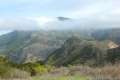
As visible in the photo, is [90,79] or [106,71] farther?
[106,71]

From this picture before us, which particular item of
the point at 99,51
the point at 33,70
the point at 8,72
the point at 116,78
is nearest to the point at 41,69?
the point at 33,70

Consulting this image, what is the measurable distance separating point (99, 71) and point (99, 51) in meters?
139

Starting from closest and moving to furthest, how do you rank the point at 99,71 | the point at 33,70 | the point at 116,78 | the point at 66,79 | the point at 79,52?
the point at 116,78 → the point at 66,79 → the point at 99,71 → the point at 33,70 → the point at 79,52

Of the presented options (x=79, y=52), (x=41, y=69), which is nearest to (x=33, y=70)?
(x=41, y=69)

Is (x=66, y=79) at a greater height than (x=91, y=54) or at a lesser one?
greater

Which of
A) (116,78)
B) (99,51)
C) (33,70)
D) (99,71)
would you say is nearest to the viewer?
(116,78)

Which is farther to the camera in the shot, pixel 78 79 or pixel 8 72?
pixel 8 72

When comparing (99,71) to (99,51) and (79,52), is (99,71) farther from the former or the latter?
(79,52)

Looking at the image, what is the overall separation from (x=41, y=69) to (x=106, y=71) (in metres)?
19.8

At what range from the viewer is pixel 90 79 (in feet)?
57.2

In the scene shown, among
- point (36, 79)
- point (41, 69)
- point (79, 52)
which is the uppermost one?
point (36, 79)

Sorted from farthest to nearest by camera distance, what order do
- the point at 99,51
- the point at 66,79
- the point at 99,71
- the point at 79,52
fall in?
1. the point at 79,52
2. the point at 99,51
3. the point at 99,71
4. the point at 66,79

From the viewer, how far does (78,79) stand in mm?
17875

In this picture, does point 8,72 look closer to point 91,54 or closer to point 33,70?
point 33,70
